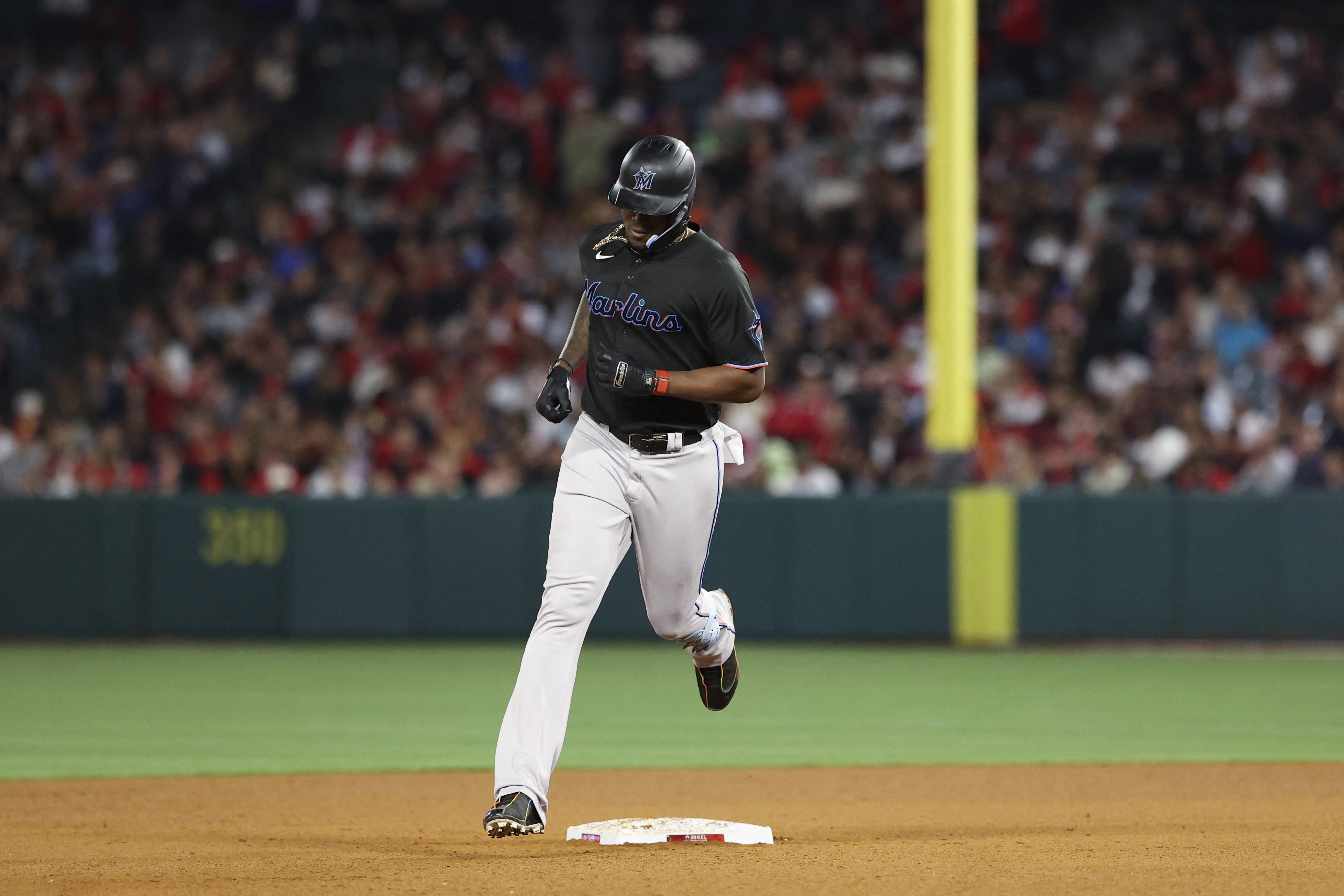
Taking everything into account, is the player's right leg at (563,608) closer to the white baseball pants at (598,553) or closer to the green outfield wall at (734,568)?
the white baseball pants at (598,553)

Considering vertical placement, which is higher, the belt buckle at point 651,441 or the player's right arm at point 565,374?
the player's right arm at point 565,374

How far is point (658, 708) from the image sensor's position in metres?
10.3

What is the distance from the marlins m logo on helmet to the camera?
5461 mm

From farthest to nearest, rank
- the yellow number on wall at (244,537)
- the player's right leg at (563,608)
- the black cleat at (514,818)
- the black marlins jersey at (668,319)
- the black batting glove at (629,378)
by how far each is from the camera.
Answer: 1. the yellow number on wall at (244,537)
2. the black marlins jersey at (668,319)
3. the black batting glove at (629,378)
4. the player's right leg at (563,608)
5. the black cleat at (514,818)

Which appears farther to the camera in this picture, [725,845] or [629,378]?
[725,845]

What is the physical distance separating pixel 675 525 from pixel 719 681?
0.94m

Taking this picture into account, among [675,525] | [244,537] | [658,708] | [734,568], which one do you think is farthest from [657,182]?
[244,537]

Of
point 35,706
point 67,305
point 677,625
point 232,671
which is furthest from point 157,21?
point 677,625

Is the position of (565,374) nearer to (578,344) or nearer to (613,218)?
(578,344)

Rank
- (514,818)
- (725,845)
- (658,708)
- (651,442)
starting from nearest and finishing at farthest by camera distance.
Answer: (514,818) → (725,845) → (651,442) → (658,708)

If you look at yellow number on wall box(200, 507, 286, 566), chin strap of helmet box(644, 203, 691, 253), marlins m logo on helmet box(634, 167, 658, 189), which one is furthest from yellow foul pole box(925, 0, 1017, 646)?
marlins m logo on helmet box(634, 167, 658, 189)

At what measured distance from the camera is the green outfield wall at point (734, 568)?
13.5 meters

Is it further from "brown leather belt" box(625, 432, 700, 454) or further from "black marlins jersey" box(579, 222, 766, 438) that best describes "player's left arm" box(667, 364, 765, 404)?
"brown leather belt" box(625, 432, 700, 454)

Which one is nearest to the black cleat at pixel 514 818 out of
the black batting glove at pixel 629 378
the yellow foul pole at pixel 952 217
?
the black batting glove at pixel 629 378
